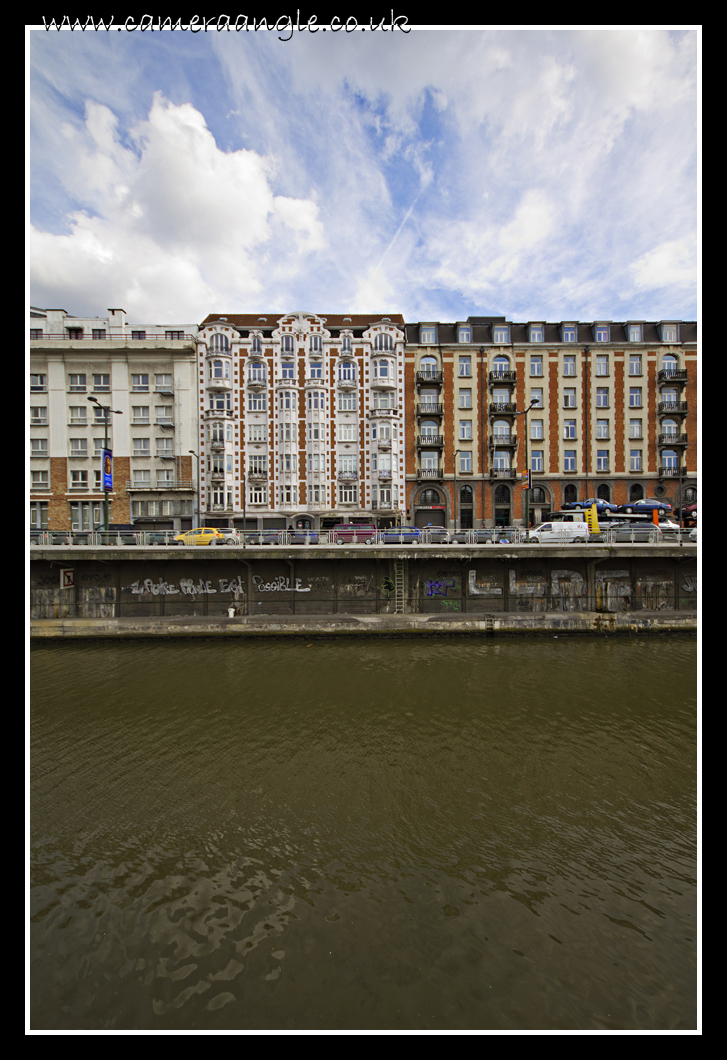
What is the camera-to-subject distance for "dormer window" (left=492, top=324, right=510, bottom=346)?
3641 centimetres

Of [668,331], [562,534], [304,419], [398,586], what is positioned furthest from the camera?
[668,331]

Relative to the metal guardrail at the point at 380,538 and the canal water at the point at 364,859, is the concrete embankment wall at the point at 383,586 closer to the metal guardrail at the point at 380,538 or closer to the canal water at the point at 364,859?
the metal guardrail at the point at 380,538

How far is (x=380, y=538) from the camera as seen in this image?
2112 centimetres

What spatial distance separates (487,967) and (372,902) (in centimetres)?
154

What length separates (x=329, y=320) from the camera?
122 feet


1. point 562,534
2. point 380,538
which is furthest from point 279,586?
point 562,534

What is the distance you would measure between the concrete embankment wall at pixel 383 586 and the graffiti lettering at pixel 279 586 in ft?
0.16

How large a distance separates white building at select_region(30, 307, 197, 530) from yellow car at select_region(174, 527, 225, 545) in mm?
14344

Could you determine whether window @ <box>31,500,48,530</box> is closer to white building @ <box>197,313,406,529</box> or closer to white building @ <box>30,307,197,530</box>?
white building @ <box>30,307,197,530</box>

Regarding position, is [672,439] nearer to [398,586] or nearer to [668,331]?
[668,331]

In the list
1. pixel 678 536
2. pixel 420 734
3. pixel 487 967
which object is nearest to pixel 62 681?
pixel 420 734

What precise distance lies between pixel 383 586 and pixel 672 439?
111ft

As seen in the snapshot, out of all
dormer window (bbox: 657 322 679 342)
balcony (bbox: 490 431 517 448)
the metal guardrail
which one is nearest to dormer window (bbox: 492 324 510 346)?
balcony (bbox: 490 431 517 448)

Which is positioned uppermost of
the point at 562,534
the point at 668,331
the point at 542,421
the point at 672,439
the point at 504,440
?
the point at 668,331
